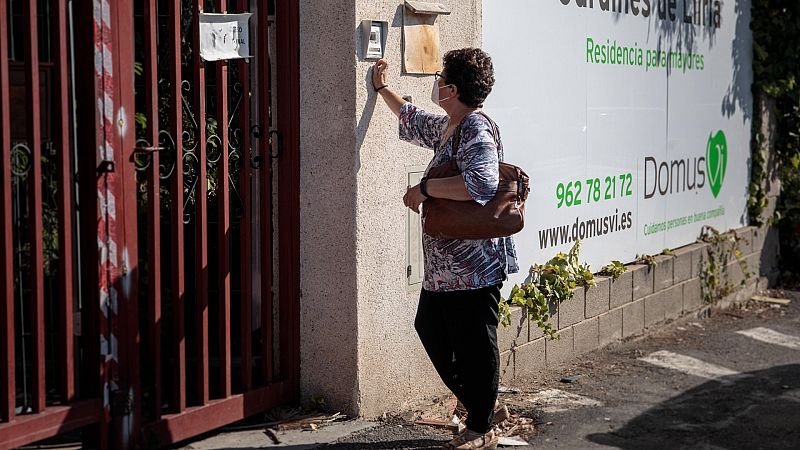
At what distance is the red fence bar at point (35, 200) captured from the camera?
170 inches

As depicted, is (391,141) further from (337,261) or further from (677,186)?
(677,186)

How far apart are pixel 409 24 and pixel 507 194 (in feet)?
4.20

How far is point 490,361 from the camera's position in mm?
5016

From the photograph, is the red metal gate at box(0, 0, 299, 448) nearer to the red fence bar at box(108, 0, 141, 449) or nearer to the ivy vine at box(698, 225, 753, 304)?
the red fence bar at box(108, 0, 141, 449)

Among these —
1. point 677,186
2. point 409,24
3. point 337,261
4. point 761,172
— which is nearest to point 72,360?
point 337,261

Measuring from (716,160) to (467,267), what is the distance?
202 inches

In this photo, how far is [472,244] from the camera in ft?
16.3

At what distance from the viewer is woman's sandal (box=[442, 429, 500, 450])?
16.7ft

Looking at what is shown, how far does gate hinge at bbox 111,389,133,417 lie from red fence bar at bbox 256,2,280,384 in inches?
36.6

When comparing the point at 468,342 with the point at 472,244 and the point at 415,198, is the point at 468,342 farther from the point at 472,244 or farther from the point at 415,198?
the point at 415,198

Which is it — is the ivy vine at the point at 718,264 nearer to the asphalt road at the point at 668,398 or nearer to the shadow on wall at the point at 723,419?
the asphalt road at the point at 668,398

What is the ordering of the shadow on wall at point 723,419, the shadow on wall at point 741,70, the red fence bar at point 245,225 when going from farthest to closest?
the shadow on wall at point 741,70
the shadow on wall at point 723,419
the red fence bar at point 245,225

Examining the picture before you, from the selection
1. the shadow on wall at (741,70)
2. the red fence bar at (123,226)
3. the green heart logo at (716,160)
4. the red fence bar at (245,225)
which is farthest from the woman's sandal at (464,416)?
the shadow on wall at (741,70)

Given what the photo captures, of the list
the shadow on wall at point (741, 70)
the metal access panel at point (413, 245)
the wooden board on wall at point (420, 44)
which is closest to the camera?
the wooden board on wall at point (420, 44)
